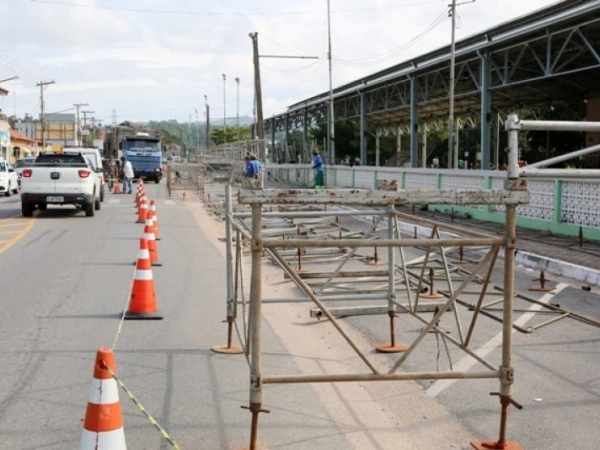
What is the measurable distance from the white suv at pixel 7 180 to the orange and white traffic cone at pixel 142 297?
2574 centimetres

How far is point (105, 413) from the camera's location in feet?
12.4

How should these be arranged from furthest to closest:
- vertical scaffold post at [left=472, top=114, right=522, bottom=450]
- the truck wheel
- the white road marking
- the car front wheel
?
the car front wheel
the truck wheel
the white road marking
vertical scaffold post at [left=472, top=114, right=522, bottom=450]

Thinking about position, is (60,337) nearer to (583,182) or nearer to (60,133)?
(583,182)

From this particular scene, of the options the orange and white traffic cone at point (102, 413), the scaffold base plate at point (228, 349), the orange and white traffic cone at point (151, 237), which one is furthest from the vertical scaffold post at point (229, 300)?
the orange and white traffic cone at point (151, 237)

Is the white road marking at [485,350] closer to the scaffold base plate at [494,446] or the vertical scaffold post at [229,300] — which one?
the scaffold base plate at [494,446]

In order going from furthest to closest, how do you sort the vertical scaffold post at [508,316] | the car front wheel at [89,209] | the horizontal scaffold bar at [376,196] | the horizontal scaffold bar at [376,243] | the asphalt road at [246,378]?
the car front wheel at [89,209] → the asphalt road at [246,378] → the vertical scaffold post at [508,316] → the horizontal scaffold bar at [376,243] → the horizontal scaffold bar at [376,196]

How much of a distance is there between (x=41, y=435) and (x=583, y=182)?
12675 millimetres

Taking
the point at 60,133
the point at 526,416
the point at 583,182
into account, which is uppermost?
the point at 60,133

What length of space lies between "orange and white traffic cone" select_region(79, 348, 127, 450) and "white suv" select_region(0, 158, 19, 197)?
30449 mm

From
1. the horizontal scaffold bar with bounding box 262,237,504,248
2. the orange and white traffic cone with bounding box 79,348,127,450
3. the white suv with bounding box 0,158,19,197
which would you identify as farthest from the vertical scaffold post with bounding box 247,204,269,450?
the white suv with bounding box 0,158,19,197

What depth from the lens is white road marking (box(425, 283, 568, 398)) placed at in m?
6.07

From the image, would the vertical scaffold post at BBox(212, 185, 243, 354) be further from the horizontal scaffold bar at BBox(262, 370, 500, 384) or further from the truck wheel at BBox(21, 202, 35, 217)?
the truck wheel at BBox(21, 202, 35, 217)

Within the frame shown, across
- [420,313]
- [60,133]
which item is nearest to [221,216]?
[420,313]

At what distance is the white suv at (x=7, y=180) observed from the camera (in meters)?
32.0
